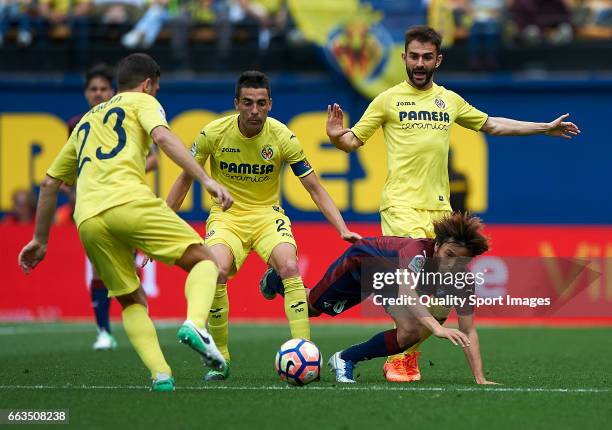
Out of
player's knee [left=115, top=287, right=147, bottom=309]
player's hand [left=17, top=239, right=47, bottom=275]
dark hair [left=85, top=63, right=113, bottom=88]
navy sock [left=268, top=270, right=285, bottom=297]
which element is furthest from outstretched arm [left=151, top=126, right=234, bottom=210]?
dark hair [left=85, top=63, right=113, bottom=88]

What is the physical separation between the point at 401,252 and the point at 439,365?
2.21 metres

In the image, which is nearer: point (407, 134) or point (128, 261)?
point (128, 261)

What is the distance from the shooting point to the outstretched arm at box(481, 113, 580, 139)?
370 inches

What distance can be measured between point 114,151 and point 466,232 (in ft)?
8.20

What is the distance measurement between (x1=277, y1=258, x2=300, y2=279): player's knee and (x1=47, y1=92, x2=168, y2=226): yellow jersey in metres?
1.80

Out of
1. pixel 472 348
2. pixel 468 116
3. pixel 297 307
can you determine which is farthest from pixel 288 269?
pixel 468 116

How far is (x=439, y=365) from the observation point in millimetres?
10695

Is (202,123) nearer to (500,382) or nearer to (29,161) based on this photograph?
(29,161)

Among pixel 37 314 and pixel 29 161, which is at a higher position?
pixel 29 161

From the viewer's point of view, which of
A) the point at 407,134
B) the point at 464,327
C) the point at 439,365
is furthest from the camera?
the point at 439,365

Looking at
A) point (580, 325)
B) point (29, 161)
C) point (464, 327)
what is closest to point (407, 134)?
point (464, 327)

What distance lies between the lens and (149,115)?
25.3 ft

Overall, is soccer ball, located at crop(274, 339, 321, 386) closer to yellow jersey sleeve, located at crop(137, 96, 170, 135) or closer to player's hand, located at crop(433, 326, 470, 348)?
player's hand, located at crop(433, 326, 470, 348)

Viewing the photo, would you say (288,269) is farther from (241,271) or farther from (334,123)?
(241,271)
